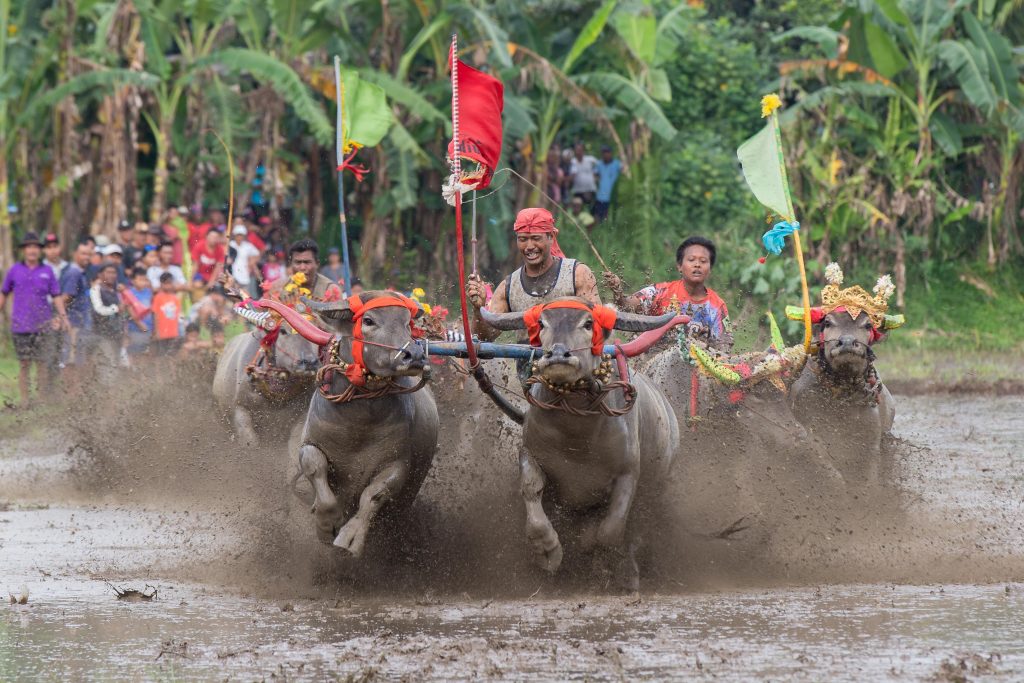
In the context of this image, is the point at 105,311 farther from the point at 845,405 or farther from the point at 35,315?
the point at 845,405

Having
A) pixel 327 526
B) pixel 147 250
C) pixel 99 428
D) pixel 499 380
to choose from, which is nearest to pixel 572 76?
pixel 147 250

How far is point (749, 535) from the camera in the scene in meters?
9.67

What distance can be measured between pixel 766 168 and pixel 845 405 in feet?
5.03

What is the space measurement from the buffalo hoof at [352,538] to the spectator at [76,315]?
8.05 m

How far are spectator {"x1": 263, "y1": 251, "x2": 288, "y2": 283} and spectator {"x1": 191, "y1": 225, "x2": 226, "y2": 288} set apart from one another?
482 mm

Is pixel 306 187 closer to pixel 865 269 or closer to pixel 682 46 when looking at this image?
pixel 682 46

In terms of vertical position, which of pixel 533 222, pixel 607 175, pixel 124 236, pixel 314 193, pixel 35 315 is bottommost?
pixel 35 315

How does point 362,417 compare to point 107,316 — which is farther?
point 107,316

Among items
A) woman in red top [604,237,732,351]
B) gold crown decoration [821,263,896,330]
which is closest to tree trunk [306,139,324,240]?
woman in red top [604,237,732,351]

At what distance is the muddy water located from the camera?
7.02 metres

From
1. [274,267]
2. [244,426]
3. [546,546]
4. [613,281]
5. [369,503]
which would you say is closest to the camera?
[546,546]

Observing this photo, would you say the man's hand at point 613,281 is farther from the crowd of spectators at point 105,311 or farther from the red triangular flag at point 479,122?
the crowd of spectators at point 105,311

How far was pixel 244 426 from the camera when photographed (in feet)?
37.5

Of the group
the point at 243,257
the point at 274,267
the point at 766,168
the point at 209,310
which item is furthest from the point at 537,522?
the point at 243,257
